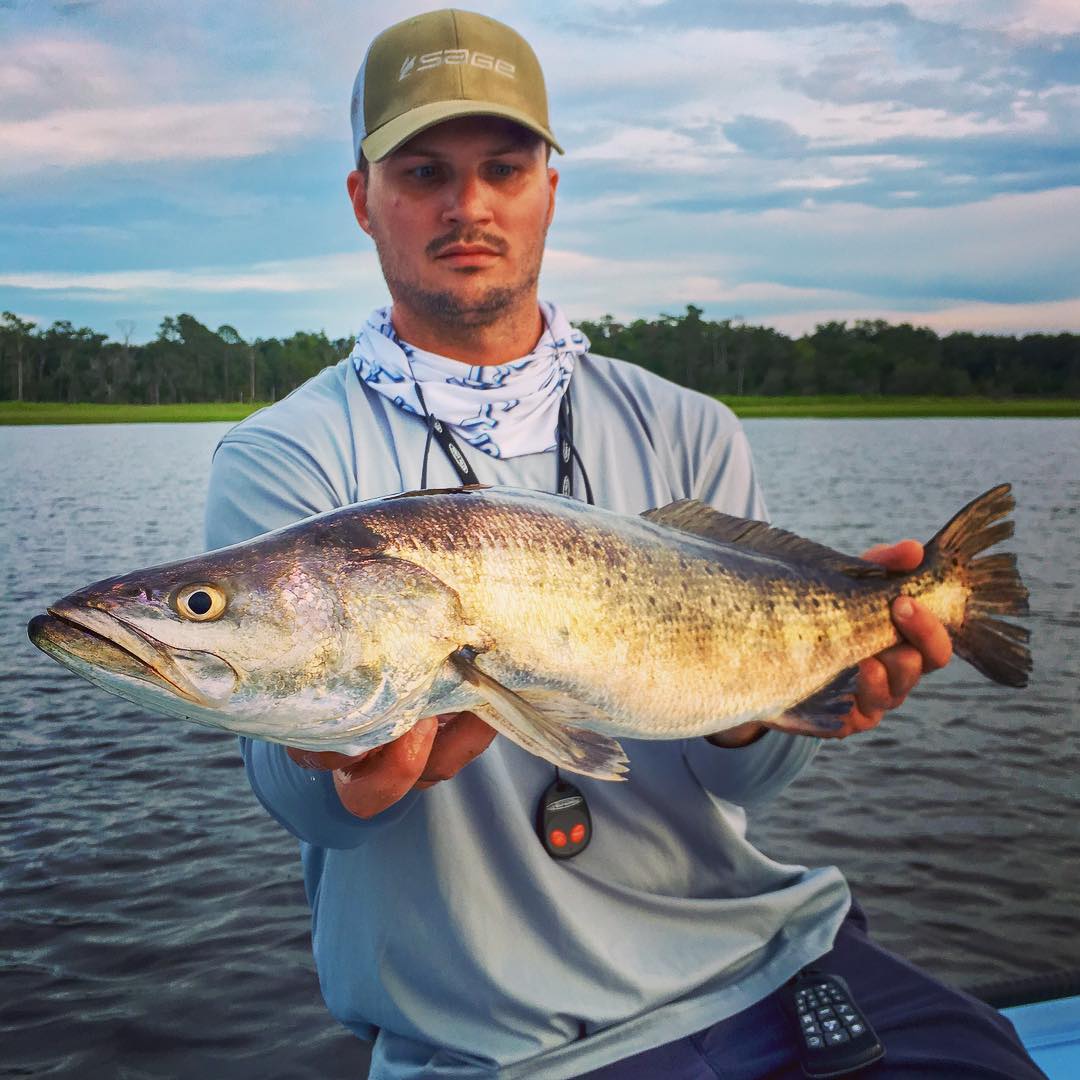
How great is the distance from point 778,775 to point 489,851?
89 centimetres

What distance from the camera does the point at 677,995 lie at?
2.90 meters

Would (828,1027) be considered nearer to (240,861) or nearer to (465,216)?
(465,216)

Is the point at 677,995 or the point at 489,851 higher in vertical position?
the point at 489,851

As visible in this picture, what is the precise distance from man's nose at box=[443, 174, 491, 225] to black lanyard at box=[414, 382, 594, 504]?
562 mm

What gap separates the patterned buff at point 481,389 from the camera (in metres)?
3.23

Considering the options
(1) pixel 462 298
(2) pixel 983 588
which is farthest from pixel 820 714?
(1) pixel 462 298

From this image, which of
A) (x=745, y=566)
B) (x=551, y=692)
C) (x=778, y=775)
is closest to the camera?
(x=551, y=692)

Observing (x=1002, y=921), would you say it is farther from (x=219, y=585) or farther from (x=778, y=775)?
(x=219, y=585)

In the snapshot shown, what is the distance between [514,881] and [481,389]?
1.50 meters

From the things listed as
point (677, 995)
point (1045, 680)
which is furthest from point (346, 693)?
point (1045, 680)

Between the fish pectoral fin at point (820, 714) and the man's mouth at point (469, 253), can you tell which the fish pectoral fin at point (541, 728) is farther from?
the man's mouth at point (469, 253)

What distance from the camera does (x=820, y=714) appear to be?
2.71m

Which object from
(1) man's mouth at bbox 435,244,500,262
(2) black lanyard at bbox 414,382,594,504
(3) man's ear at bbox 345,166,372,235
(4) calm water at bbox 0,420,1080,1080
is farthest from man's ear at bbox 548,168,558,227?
(4) calm water at bbox 0,420,1080,1080

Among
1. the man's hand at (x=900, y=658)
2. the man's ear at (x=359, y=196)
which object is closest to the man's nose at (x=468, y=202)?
the man's ear at (x=359, y=196)
